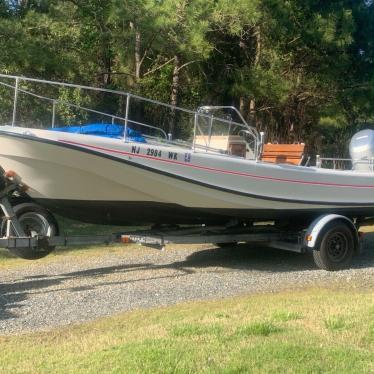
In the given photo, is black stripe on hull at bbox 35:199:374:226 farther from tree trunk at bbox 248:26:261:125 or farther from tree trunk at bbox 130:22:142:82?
tree trunk at bbox 248:26:261:125

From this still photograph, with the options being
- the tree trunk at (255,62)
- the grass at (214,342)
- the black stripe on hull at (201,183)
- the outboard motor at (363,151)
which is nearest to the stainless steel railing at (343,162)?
the outboard motor at (363,151)

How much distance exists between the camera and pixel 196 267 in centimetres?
969

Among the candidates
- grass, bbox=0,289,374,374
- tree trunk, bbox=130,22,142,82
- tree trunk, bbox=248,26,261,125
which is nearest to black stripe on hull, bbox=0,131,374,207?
grass, bbox=0,289,374,374

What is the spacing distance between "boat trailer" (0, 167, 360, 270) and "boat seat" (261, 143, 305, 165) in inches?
41.9

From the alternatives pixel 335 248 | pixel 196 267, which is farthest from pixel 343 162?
pixel 196 267

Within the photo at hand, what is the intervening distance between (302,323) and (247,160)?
3612 millimetres

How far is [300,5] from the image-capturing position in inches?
691

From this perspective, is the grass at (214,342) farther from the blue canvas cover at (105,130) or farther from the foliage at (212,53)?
the foliage at (212,53)

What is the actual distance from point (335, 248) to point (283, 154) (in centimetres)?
177

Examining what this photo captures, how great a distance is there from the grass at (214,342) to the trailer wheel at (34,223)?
2112mm

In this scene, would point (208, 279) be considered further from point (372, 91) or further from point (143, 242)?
point (372, 91)

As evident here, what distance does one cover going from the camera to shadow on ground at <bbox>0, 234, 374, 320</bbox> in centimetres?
790

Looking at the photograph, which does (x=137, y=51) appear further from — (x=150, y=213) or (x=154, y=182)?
(x=154, y=182)

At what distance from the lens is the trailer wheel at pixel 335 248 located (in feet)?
31.0
